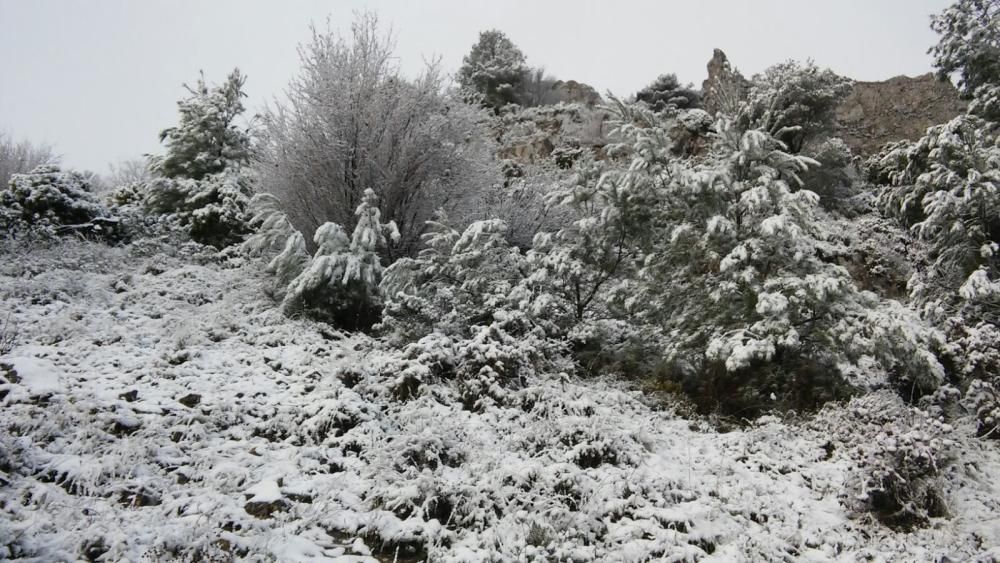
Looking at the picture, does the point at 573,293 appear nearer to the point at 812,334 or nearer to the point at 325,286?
the point at 812,334

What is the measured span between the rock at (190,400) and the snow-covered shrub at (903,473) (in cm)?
616

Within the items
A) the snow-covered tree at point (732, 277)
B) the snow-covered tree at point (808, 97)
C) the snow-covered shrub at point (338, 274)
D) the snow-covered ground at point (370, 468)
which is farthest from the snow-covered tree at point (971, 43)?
the snow-covered shrub at point (338, 274)

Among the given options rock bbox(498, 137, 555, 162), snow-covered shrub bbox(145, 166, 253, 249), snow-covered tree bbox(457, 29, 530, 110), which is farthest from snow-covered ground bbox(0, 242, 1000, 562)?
snow-covered tree bbox(457, 29, 530, 110)

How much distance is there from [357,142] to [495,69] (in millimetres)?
19890

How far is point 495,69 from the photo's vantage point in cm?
2739

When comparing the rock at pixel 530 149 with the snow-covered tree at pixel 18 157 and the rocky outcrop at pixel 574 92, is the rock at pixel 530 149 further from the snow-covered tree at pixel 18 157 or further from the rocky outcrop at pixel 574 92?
the snow-covered tree at pixel 18 157

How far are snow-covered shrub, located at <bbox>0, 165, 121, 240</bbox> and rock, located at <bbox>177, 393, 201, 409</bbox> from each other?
7.10 m

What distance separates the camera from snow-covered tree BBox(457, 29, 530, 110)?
27.5 metres

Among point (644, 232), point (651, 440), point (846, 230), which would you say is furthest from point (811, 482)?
point (846, 230)

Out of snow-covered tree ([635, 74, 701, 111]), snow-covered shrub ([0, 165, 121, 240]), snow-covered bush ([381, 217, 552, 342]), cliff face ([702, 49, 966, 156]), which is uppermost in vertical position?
snow-covered tree ([635, 74, 701, 111])

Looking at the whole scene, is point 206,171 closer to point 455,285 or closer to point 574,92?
point 455,285

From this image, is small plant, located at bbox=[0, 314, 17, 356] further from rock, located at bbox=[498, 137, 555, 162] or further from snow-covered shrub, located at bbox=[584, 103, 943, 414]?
rock, located at bbox=[498, 137, 555, 162]

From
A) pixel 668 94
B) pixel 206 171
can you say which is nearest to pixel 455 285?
pixel 206 171

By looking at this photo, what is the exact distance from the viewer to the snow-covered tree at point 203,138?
44.7 feet
